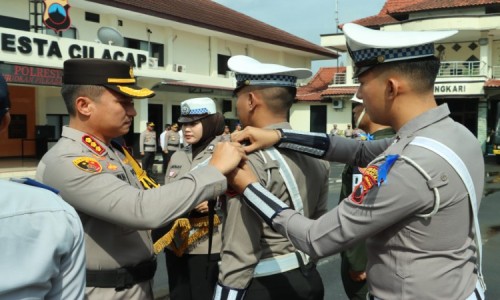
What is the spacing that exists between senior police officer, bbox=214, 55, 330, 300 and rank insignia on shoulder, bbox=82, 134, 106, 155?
61 cm


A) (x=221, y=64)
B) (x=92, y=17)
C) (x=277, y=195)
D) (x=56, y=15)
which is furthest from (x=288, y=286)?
(x=221, y=64)

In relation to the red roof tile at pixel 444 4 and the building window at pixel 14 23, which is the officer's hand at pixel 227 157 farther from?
the red roof tile at pixel 444 4

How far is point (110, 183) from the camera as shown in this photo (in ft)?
6.11

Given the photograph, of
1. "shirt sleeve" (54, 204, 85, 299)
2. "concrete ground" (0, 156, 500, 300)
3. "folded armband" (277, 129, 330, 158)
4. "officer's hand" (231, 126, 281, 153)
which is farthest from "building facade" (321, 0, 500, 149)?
"shirt sleeve" (54, 204, 85, 299)

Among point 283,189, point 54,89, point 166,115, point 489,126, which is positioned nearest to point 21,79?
point 54,89

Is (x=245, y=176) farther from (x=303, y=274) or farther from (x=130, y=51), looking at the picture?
Result: (x=130, y=51)

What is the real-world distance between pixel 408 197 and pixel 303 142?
2.46ft

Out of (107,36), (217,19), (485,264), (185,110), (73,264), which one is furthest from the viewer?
(217,19)

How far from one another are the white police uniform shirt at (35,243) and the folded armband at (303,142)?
1.21 m

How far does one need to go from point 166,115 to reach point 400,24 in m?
13.4

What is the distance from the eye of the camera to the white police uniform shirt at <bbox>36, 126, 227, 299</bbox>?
180cm

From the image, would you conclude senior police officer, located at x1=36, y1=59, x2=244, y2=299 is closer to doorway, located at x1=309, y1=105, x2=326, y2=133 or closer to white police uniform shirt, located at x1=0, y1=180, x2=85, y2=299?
white police uniform shirt, located at x1=0, y1=180, x2=85, y2=299

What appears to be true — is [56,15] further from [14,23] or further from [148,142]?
[148,142]

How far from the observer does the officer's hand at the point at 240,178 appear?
1923 millimetres
